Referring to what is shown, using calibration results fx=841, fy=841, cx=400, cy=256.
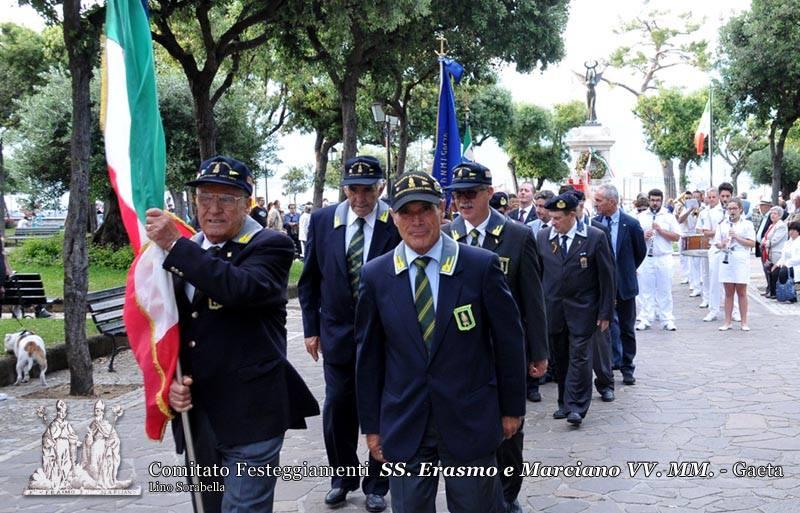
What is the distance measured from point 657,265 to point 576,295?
634cm

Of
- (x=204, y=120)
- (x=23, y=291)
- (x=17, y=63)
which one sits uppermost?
(x=17, y=63)

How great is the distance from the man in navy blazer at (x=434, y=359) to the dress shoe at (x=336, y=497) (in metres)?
1.92

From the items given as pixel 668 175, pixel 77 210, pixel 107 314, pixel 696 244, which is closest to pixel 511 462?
pixel 77 210

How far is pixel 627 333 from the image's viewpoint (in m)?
9.71

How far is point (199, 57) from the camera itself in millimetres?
24375

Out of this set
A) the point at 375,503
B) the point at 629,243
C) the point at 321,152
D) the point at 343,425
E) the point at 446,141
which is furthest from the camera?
the point at 321,152

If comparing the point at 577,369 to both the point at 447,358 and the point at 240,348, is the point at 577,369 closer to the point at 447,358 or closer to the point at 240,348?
the point at 447,358

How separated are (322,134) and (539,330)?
3112 centimetres

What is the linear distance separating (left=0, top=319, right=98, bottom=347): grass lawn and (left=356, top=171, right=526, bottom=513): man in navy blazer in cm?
869

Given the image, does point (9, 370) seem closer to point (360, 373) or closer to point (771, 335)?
point (360, 373)

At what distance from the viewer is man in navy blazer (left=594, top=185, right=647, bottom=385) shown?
380 inches

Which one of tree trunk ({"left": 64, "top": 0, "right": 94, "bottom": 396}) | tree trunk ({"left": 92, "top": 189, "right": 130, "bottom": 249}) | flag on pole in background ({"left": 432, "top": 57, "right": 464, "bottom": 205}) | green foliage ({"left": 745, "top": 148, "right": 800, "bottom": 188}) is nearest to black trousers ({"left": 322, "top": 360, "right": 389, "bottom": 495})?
tree trunk ({"left": 64, "top": 0, "right": 94, "bottom": 396})

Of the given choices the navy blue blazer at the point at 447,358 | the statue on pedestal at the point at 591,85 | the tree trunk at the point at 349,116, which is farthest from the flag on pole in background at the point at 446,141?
the statue on pedestal at the point at 591,85

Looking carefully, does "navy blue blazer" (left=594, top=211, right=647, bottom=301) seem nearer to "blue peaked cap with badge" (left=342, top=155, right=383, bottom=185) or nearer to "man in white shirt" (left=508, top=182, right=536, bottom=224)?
"man in white shirt" (left=508, top=182, right=536, bottom=224)
